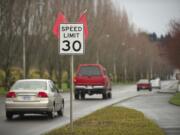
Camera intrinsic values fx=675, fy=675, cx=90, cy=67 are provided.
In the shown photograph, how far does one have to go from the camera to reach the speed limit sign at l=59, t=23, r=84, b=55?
17438 millimetres

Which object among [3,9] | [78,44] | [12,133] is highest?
[3,9]

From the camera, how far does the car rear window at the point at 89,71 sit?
44000 mm

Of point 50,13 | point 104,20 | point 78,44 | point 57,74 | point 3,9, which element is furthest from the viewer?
point 104,20

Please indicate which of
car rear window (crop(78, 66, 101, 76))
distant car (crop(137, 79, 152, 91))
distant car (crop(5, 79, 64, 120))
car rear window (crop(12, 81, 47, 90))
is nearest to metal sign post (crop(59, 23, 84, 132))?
distant car (crop(5, 79, 64, 120))

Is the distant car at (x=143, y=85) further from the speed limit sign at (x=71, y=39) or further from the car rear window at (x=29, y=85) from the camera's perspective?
the speed limit sign at (x=71, y=39)

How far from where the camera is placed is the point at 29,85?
78.8 feet

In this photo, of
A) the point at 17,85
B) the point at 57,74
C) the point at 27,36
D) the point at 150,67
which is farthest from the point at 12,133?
the point at 150,67

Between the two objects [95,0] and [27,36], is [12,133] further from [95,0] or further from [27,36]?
[95,0]

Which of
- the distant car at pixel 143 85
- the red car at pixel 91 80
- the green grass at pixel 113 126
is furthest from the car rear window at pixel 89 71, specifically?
the distant car at pixel 143 85

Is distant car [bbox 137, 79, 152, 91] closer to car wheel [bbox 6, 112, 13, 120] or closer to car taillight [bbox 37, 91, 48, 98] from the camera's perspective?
car wheel [bbox 6, 112, 13, 120]

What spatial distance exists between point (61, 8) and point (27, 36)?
1037 centimetres

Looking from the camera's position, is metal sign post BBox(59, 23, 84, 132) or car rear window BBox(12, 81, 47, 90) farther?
car rear window BBox(12, 81, 47, 90)

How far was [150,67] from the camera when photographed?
531ft

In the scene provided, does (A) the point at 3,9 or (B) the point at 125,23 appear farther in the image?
(B) the point at 125,23
